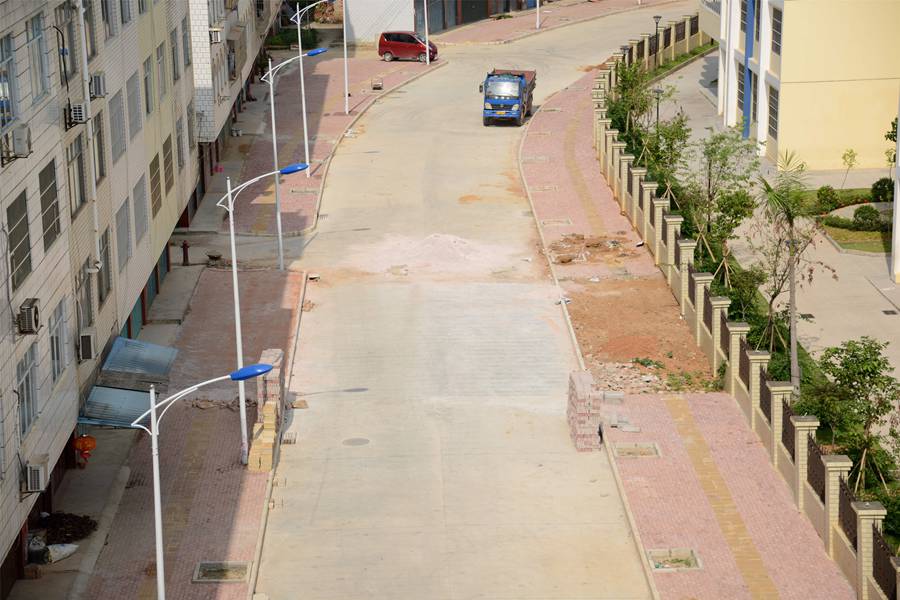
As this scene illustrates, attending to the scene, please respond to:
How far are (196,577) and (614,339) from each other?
1631 cm

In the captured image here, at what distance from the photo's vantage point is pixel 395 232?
53531 millimetres

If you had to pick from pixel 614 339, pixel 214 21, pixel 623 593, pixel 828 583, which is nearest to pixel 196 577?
pixel 623 593

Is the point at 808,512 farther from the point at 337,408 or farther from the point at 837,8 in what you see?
the point at 837,8

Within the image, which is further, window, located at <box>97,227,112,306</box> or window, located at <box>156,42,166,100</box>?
window, located at <box>156,42,166,100</box>

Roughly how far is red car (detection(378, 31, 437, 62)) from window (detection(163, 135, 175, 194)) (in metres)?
37.9

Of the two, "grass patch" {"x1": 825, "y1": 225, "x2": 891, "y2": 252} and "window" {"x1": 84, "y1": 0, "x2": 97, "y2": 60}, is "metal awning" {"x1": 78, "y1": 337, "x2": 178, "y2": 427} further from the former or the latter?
"grass patch" {"x1": 825, "y1": 225, "x2": 891, "y2": 252}

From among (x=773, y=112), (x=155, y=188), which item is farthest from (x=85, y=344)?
(x=773, y=112)

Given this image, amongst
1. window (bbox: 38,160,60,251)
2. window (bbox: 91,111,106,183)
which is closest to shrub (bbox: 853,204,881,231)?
window (bbox: 91,111,106,183)

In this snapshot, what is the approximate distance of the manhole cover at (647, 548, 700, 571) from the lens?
98.6 feet

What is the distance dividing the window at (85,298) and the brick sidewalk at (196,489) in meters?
3.60

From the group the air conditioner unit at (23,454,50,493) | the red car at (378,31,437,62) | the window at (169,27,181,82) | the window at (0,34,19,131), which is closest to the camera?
the window at (0,34,19,131)

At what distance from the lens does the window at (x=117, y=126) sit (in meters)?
37.6

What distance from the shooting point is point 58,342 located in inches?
1196

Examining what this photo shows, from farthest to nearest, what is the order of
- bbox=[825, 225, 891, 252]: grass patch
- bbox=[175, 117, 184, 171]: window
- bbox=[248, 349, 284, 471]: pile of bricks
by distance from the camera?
1. bbox=[825, 225, 891, 252]: grass patch
2. bbox=[175, 117, 184, 171]: window
3. bbox=[248, 349, 284, 471]: pile of bricks
